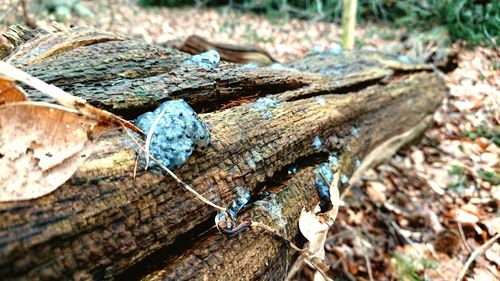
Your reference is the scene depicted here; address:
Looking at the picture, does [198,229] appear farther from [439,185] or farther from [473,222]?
[439,185]

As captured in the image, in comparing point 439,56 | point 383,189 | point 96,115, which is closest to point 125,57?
point 96,115

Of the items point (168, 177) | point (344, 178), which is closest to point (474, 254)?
point (344, 178)

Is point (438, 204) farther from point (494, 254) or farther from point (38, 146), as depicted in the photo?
point (38, 146)

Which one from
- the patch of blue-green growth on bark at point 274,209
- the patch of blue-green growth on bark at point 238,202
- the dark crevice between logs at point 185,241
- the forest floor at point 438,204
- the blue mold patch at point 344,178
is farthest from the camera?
the forest floor at point 438,204

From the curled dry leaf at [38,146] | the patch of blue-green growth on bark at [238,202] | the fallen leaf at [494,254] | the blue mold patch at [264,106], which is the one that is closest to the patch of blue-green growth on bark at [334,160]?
the blue mold patch at [264,106]

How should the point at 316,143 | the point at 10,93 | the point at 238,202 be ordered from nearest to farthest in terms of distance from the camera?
1. the point at 10,93
2. the point at 238,202
3. the point at 316,143

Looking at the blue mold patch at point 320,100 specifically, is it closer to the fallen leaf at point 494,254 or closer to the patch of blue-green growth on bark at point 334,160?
the patch of blue-green growth on bark at point 334,160
